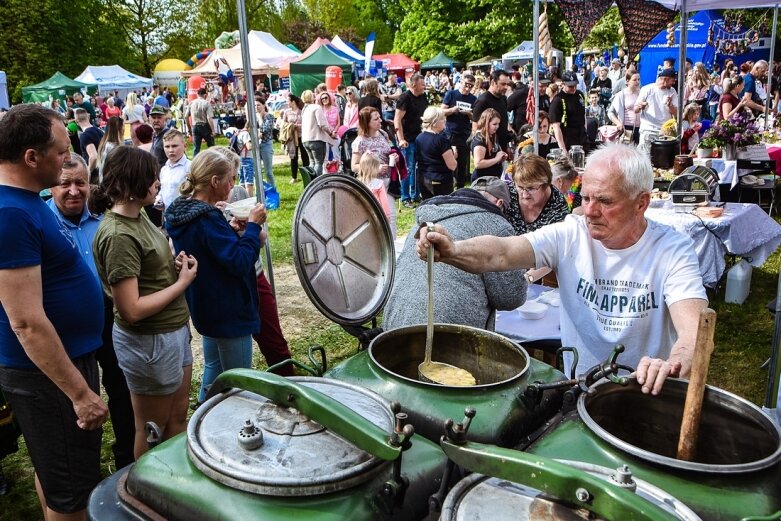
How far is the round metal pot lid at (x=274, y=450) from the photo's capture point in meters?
1.19

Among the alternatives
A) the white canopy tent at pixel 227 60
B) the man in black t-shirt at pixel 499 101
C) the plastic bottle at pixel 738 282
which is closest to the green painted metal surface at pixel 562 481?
the plastic bottle at pixel 738 282

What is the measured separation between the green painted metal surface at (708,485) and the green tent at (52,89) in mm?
32147

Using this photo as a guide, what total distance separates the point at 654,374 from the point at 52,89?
34.0 m

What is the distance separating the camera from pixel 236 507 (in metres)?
1.17

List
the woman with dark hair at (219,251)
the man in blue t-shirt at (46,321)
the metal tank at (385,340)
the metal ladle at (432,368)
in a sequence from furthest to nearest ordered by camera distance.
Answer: the woman with dark hair at (219,251) → the man in blue t-shirt at (46,321) → the metal ladle at (432,368) → the metal tank at (385,340)

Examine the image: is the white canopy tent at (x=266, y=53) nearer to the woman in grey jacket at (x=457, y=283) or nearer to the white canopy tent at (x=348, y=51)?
the white canopy tent at (x=348, y=51)

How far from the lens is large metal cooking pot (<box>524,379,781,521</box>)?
3.90ft

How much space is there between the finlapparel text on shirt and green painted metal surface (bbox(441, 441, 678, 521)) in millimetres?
1194

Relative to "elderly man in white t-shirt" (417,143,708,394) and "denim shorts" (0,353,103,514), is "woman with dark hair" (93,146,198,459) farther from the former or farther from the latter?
"elderly man in white t-shirt" (417,143,708,394)

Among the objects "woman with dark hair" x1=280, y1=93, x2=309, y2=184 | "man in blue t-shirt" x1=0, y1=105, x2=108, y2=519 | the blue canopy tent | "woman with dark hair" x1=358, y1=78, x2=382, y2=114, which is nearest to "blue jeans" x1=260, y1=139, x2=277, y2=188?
"woman with dark hair" x1=280, y1=93, x2=309, y2=184

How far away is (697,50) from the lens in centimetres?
2169

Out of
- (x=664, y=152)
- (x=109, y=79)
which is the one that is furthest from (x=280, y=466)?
(x=109, y=79)

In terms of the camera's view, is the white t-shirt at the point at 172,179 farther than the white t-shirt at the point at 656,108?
No

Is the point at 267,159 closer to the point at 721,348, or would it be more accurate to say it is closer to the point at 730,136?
the point at 730,136
